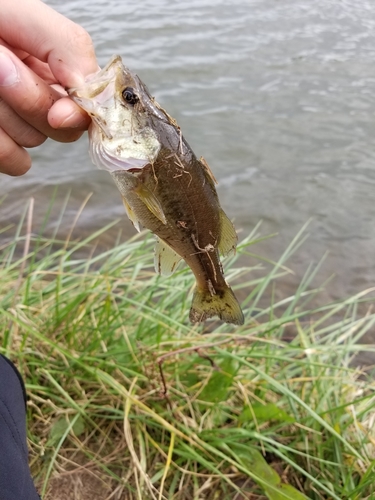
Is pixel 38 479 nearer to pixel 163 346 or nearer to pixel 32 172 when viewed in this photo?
pixel 163 346

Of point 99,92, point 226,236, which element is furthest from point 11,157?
point 226,236

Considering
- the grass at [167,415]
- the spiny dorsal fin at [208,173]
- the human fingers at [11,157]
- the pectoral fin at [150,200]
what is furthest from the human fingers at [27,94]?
the grass at [167,415]

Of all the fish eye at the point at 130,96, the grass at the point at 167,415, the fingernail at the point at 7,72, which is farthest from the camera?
the grass at the point at 167,415

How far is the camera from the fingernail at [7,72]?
157cm

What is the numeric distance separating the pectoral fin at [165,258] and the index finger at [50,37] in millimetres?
662

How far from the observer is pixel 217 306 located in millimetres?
1932

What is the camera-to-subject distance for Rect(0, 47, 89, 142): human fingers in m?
1.59

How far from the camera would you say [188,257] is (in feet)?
6.10

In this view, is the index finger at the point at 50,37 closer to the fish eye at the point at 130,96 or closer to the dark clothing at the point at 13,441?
the fish eye at the point at 130,96

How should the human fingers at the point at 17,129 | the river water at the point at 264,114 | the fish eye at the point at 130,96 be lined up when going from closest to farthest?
the fish eye at the point at 130,96 → the human fingers at the point at 17,129 → the river water at the point at 264,114

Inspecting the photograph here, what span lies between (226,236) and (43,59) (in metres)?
0.93

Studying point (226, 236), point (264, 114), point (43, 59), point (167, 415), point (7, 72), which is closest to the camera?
point (7, 72)

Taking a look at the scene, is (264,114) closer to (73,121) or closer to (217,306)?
(217,306)

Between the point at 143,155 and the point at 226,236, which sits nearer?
the point at 143,155
